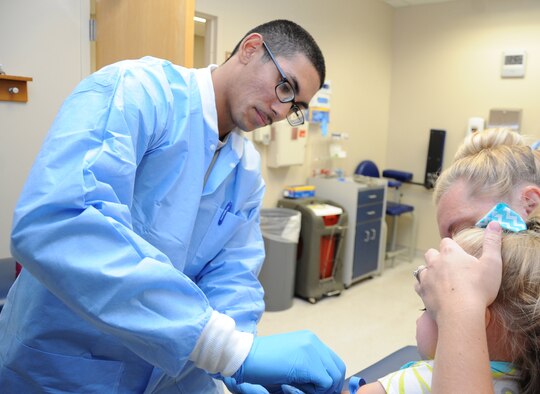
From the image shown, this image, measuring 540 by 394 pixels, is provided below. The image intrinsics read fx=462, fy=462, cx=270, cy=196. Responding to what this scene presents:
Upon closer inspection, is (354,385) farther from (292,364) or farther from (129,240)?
(129,240)

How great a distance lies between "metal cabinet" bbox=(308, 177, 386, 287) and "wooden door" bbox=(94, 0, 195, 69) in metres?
2.20

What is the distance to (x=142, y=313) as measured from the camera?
75 cm

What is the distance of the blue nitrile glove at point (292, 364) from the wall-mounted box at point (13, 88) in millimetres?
1855

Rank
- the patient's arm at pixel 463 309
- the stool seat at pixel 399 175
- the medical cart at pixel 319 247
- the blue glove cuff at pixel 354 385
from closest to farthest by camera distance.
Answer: the patient's arm at pixel 463 309
the blue glove cuff at pixel 354 385
the medical cart at pixel 319 247
the stool seat at pixel 399 175

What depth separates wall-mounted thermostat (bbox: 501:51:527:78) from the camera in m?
4.16

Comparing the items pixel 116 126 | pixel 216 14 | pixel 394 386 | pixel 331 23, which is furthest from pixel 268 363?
pixel 331 23

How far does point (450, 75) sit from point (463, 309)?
14.3 feet

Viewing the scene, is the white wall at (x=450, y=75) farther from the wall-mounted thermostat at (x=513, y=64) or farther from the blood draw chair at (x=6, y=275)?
the blood draw chair at (x=6, y=275)

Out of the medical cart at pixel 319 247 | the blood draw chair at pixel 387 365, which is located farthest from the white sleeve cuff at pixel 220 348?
the medical cart at pixel 319 247

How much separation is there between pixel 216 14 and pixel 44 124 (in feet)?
4.81

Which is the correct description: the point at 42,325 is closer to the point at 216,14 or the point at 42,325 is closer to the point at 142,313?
the point at 142,313

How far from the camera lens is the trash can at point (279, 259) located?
3.31 meters

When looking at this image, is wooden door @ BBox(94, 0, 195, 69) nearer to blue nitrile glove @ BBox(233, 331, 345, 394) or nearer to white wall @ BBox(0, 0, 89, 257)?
white wall @ BBox(0, 0, 89, 257)

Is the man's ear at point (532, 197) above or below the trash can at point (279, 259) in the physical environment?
above
